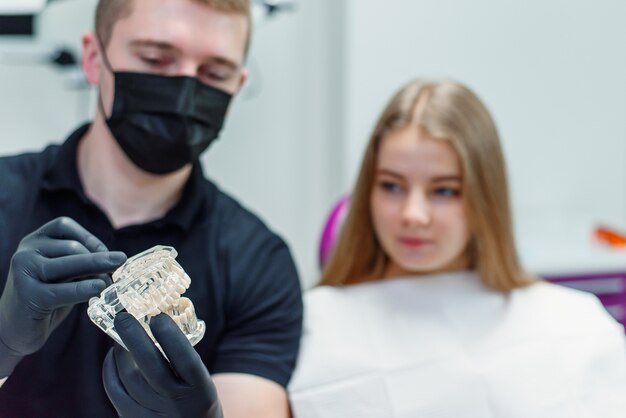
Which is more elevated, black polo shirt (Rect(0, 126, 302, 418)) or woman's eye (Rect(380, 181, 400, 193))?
woman's eye (Rect(380, 181, 400, 193))

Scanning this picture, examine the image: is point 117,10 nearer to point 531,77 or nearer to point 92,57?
point 92,57

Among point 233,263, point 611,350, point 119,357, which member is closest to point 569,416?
point 611,350

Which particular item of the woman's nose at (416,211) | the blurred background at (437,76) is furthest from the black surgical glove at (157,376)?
the blurred background at (437,76)

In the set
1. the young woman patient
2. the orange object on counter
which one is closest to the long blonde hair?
the young woman patient

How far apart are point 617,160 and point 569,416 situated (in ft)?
5.73

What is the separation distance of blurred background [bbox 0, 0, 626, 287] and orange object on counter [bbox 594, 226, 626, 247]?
0.06 m

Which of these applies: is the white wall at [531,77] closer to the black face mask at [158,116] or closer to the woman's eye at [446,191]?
the woman's eye at [446,191]

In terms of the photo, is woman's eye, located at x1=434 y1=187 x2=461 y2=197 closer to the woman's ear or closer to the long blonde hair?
the long blonde hair

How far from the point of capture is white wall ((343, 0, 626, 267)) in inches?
95.2

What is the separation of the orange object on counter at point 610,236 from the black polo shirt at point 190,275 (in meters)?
1.43

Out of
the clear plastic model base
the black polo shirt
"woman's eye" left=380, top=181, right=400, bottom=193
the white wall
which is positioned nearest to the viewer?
the clear plastic model base

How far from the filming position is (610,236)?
226 centimetres

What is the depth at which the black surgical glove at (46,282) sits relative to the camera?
0.81 metres

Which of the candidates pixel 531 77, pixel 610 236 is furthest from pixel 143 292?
pixel 531 77
